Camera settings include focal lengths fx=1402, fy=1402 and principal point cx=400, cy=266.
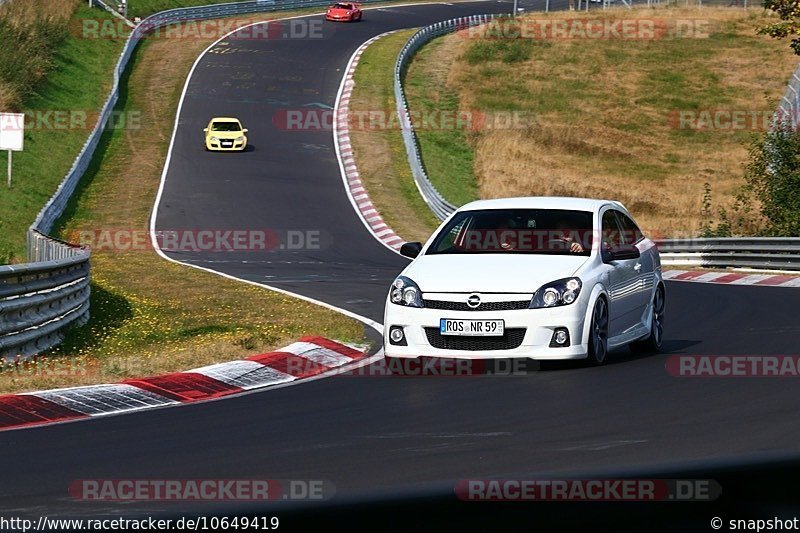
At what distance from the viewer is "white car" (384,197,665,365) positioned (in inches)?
465

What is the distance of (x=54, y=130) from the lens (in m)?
44.5

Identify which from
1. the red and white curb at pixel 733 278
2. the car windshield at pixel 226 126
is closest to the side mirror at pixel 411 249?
the red and white curb at pixel 733 278

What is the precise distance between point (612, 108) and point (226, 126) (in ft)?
60.1

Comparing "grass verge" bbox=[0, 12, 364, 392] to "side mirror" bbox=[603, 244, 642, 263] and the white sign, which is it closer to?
the white sign

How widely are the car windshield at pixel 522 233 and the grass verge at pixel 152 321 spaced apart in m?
2.35

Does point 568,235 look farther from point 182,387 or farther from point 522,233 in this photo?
point 182,387

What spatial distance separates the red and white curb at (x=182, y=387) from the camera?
10117 mm

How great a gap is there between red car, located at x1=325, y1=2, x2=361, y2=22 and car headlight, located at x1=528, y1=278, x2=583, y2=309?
2399 inches

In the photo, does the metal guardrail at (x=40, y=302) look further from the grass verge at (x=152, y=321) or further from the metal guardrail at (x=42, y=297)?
the grass verge at (x=152, y=321)

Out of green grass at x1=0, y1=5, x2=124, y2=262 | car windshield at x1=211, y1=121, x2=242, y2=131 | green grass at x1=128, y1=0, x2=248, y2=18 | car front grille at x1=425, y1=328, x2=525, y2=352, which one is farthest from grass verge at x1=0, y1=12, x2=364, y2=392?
green grass at x1=128, y1=0, x2=248, y2=18

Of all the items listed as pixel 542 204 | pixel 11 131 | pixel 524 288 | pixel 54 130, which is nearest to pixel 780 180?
pixel 11 131

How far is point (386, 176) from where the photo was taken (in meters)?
42.8

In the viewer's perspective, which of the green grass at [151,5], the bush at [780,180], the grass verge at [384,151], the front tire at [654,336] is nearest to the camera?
the front tire at [654,336]

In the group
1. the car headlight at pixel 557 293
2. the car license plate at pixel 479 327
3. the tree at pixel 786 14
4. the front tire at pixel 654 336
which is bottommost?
the front tire at pixel 654 336
